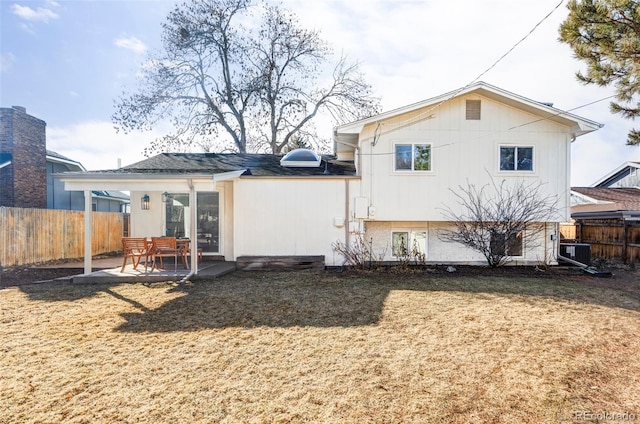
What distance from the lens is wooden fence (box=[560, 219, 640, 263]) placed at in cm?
1151

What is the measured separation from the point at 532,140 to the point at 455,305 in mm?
6932

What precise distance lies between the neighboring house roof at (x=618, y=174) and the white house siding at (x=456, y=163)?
13460 millimetres

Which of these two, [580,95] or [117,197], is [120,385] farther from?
[117,197]

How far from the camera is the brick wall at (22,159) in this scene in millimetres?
14195

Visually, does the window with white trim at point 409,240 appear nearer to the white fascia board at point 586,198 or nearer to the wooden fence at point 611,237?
the wooden fence at point 611,237

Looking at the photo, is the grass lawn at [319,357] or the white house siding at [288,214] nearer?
the grass lawn at [319,357]

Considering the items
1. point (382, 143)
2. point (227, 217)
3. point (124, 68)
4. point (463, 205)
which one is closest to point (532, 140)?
point (463, 205)

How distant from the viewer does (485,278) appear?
28.5ft

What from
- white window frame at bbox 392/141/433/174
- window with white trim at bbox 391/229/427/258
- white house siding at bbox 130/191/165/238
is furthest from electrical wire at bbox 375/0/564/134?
white house siding at bbox 130/191/165/238

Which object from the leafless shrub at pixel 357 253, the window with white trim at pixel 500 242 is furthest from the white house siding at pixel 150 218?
the window with white trim at pixel 500 242

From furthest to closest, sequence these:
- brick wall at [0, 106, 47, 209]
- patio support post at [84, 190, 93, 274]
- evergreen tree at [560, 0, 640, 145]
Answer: brick wall at [0, 106, 47, 209] < patio support post at [84, 190, 93, 274] < evergreen tree at [560, 0, 640, 145]

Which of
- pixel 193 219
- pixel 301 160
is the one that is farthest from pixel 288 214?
pixel 193 219

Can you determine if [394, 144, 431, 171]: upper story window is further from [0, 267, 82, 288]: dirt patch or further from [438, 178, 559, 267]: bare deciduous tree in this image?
[0, 267, 82, 288]: dirt patch

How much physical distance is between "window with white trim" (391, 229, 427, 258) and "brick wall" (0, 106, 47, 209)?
632 inches
